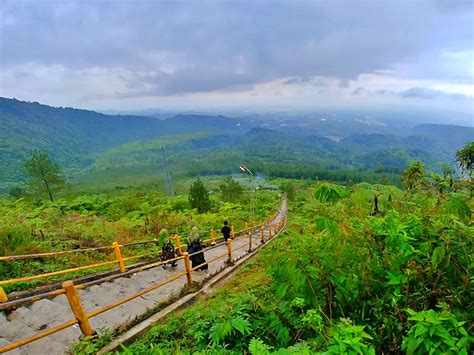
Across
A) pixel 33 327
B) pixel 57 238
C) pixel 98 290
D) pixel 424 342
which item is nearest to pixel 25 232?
pixel 57 238

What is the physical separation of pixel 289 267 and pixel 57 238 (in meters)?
10.6

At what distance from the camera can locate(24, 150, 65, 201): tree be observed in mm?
23781

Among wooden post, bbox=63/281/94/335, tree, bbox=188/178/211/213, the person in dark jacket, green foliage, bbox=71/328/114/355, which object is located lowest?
tree, bbox=188/178/211/213

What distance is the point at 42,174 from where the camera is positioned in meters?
24.2

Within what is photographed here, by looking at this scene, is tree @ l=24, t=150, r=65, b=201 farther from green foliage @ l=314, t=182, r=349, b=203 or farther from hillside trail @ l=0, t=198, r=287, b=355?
green foliage @ l=314, t=182, r=349, b=203

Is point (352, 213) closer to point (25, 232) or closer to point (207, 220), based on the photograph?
point (25, 232)

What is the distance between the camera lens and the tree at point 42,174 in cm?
2378

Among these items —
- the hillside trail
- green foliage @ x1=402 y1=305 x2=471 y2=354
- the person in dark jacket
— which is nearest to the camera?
green foliage @ x1=402 y1=305 x2=471 y2=354

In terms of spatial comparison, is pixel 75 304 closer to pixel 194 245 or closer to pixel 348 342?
pixel 348 342

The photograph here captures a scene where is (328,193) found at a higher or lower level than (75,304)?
higher

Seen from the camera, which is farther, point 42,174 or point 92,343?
point 42,174

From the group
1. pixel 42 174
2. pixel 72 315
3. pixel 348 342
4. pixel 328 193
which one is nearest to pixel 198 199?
pixel 42 174

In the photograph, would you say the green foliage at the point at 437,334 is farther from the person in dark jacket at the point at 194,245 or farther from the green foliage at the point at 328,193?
the person in dark jacket at the point at 194,245

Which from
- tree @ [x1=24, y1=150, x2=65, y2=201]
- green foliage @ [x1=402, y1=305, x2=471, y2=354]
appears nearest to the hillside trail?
green foliage @ [x1=402, y1=305, x2=471, y2=354]
